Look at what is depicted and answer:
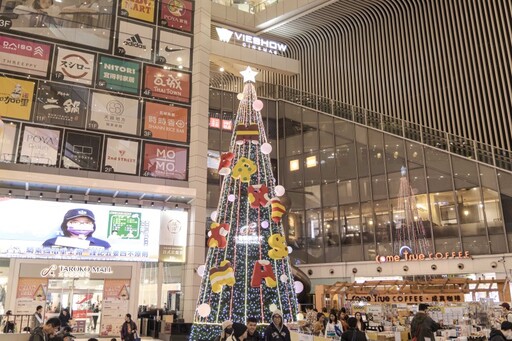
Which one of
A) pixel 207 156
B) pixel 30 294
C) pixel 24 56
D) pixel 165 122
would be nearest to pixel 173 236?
pixel 165 122

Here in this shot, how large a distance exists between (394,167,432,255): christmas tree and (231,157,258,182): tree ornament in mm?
10136

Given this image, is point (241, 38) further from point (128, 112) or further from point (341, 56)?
point (128, 112)

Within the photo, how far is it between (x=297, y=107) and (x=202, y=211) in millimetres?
10849

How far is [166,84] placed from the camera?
1673 centimetres

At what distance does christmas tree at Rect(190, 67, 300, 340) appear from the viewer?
11039 mm

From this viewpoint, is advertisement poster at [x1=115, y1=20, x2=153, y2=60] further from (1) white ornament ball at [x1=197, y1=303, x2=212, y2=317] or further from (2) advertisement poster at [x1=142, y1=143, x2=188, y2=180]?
(1) white ornament ball at [x1=197, y1=303, x2=212, y2=317]

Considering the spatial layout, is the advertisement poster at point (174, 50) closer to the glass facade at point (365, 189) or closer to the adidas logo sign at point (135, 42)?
the adidas logo sign at point (135, 42)

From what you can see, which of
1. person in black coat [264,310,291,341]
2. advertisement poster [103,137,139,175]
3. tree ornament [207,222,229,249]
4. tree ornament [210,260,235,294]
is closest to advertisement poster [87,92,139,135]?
advertisement poster [103,137,139,175]

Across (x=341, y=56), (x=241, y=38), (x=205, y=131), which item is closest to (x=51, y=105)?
(x=205, y=131)

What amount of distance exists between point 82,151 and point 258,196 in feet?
22.8

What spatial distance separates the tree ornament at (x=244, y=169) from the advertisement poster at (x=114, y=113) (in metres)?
5.66

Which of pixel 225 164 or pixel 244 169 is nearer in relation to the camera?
pixel 225 164

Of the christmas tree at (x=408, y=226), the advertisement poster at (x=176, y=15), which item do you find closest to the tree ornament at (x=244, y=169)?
the advertisement poster at (x=176, y=15)

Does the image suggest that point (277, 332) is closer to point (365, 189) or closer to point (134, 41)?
point (134, 41)
